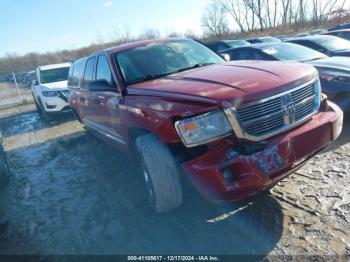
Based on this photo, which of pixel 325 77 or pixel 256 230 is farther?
pixel 325 77

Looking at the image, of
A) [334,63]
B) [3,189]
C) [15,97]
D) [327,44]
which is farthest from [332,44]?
[15,97]

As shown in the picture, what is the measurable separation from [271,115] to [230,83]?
1.49 feet

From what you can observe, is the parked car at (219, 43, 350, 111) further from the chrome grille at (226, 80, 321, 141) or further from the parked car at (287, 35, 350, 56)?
the chrome grille at (226, 80, 321, 141)

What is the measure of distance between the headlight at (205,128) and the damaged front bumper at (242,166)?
9 centimetres

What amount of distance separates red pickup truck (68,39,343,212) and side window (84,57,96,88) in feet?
4.20

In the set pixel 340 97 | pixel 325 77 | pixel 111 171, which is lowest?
pixel 111 171

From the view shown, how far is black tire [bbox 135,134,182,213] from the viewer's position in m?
2.90

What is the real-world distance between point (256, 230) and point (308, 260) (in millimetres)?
530

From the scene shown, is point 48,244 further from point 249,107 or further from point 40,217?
point 249,107

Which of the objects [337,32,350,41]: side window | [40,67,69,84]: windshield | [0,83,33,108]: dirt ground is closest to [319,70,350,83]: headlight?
[337,32,350,41]: side window

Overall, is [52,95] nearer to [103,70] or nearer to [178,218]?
[103,70]

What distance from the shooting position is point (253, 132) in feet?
8.52

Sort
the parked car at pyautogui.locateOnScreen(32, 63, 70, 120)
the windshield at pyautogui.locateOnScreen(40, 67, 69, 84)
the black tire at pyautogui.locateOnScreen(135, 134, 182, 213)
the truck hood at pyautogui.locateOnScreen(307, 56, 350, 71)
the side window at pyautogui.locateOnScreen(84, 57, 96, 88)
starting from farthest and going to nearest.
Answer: the windshield at pyautogui.locateOnScreen(40, 67, 69, 84), the parked car at pyautogui.locateOnScreen(32, 63, 70, 120), the truck hood at pyautogui.locateOnScreen(307, 56, 350, 71), the side window at pyautogui.locateOnScreen(84, 57, 96, 88), the black tire at pyautogui.locateOnScreen(135, 134, 182, 213)

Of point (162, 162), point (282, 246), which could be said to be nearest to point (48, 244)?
point (162, 162)
